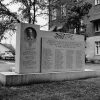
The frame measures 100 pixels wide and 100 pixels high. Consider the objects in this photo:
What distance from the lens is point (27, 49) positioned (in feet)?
27.4

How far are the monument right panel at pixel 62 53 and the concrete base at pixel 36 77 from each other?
1.04 feet

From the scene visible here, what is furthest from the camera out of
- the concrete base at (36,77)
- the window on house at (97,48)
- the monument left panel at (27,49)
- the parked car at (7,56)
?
the parked car at (7,56)

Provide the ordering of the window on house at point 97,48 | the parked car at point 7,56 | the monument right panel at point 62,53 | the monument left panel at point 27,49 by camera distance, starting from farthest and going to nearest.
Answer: the parked car at point 7,56
the window on house at point 97,48
the monument right panel at point 62,53
the monument left panel at point 27,49

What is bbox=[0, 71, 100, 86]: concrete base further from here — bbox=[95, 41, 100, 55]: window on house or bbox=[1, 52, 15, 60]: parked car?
bbox=[1, 52, 15, 60]: parked car

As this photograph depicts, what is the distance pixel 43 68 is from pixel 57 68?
736mm

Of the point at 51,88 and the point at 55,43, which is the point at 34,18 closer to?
the point at 55,43

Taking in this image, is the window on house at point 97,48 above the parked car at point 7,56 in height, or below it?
above

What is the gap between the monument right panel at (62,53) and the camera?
8.92m

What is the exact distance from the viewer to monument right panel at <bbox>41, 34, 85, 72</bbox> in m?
8.92

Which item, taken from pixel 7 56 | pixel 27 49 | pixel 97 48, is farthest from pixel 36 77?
pixel 7 56

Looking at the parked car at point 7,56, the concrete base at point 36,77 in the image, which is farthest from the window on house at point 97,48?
the concrete base at point 36,77

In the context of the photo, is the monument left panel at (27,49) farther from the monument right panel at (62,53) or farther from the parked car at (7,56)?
the parked car at (7,56)

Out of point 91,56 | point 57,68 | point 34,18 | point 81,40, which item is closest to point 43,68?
point 57,68

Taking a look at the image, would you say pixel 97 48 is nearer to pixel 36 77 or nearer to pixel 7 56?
pixel 7 56
